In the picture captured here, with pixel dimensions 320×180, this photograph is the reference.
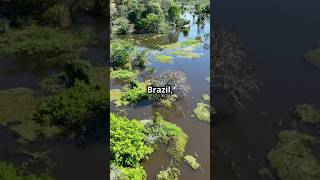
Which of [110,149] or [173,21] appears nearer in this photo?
[110,149]

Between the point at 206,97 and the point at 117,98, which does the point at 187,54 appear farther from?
the point at 117,98

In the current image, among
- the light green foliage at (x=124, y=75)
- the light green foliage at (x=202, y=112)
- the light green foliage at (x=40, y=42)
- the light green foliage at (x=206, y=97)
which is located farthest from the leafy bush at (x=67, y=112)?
the light green foliage at (x=40, y=42)

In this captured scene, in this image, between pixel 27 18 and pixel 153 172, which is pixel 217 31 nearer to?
pixel 153 172

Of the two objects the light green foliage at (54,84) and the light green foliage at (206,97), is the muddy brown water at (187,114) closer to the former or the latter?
the light green foliage at (206,97)

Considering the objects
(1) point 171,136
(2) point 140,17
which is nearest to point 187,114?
(1) point 171,136

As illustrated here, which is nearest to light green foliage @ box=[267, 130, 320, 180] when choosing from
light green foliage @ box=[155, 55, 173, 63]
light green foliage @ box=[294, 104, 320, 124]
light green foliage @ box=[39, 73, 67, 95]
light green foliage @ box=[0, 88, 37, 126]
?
light green foliage @ box=[294, 104, 320, 124]

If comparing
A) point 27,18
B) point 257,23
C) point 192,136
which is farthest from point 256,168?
point 27,18
